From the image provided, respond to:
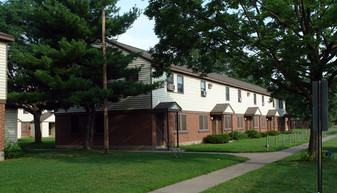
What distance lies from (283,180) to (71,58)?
1305 cm

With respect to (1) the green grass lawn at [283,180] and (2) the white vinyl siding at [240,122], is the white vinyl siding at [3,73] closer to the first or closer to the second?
(1) the green grass lawn at [283,180]

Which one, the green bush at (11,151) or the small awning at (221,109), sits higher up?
the small awning at (221,109)

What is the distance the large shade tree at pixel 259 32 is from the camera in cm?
1182

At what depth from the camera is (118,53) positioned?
19734mm

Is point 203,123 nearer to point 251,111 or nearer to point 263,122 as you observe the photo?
point 251,111

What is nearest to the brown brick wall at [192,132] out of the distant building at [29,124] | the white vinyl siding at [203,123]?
the white vinyl siding at [203,123]

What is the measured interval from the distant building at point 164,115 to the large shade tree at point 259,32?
3.98 meters

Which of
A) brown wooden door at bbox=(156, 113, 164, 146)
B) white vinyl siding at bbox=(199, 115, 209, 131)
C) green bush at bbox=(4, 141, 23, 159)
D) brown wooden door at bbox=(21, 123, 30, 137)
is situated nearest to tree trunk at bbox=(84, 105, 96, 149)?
brown wooden door at bbox=(156, 113, 164, 146)

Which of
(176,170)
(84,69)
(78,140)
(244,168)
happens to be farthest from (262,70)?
(78,140)

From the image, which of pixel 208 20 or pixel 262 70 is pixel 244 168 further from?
pixel 208 20

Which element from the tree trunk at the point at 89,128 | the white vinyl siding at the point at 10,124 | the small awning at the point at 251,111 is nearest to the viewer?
the white vinyl siding at the point at 10,124

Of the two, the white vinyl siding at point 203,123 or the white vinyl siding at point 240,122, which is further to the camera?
the white vinyl siding at point 240,122

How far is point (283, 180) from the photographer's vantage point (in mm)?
9586

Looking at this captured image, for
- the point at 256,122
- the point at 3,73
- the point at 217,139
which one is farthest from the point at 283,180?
the point at 256,122
